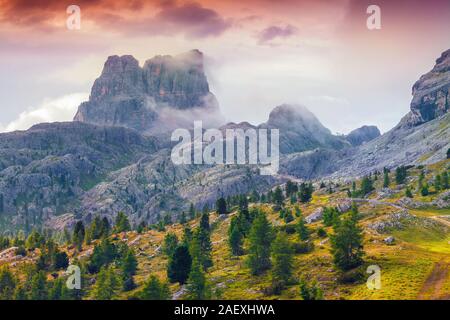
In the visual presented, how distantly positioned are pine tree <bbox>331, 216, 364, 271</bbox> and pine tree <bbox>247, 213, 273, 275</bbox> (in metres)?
24.6

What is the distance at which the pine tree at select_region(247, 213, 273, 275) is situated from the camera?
151625 mm

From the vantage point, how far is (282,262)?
13575 cm

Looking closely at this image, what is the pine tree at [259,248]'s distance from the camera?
151625 mm

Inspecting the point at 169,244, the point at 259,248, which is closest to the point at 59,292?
the point at 169,244

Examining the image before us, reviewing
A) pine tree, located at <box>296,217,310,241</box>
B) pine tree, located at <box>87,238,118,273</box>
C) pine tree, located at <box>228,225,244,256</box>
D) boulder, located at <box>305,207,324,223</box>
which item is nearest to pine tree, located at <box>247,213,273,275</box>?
pine tree, located at <box>296,217,310,241</box>

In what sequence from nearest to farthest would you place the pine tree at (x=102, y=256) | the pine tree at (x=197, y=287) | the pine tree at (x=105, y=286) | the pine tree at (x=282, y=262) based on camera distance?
1. the pine tree at (x=197, y=287)
2. the pine tree at (x=282, y=262)
3. the pine tree at (x=105, y=286)
4. the pine tree at (x=102, y=256)

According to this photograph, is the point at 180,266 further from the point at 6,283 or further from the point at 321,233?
the point at 6,283

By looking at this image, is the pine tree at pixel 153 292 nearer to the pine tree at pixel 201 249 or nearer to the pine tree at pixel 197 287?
the pine tree at pixel 197 287

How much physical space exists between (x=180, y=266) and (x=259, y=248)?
2398cm

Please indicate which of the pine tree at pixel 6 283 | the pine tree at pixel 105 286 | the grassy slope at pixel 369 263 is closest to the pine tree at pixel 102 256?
the grassy slope at pixel 369 263

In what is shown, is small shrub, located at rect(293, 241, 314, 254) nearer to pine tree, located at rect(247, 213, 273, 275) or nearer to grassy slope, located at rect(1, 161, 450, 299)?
grassy slope, located at rect(1, 161, 450, 299)

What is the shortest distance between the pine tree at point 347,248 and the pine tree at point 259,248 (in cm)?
2465

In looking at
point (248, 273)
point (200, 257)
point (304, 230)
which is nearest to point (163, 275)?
point (200, 257)
